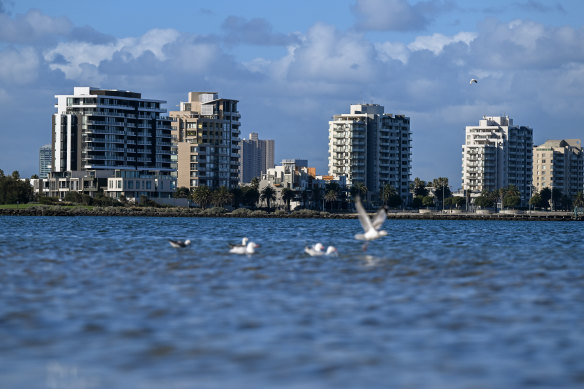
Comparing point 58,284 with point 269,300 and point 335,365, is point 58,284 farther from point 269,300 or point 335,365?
point 335,365

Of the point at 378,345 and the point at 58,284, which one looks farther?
the point at 58,284

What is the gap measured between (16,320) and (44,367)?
6380 millimetres

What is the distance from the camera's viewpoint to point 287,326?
24156mm

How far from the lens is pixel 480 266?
1834 inches

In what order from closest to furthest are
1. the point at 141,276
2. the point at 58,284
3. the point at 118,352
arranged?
the point at 118,352 < the point at 58,284 < the point at 141,276

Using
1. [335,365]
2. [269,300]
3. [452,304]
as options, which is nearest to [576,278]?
[452,304]

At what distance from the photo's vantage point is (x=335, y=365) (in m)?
19.3

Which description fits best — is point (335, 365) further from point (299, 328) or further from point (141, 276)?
point (141, 276)

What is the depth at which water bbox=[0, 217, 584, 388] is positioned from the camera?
60.6 ft

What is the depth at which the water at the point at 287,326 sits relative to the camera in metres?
18.5

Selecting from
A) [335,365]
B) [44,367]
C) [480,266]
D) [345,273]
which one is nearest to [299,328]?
[335,365]

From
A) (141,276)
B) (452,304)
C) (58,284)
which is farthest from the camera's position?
(141,276)

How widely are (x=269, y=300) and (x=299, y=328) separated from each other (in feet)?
19.5

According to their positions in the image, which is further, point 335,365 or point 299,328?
point 299,328
